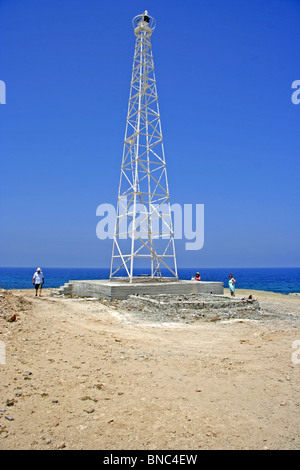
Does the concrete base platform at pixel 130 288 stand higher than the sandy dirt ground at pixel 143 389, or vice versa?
the concrete base platform at pixel 130 288

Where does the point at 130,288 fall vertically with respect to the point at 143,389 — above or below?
above

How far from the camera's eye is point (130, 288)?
1828cm

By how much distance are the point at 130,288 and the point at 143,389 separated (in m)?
12.7

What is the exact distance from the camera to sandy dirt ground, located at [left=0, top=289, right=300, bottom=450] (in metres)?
4.15

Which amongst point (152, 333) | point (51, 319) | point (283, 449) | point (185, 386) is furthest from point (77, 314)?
point (283, 449)

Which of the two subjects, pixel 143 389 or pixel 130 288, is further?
pixel 130 288

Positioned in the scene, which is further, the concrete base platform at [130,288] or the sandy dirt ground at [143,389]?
the concrete base platform at [130,288]

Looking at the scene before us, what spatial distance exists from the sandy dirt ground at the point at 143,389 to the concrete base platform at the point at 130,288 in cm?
812

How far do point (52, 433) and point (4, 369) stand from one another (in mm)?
2218

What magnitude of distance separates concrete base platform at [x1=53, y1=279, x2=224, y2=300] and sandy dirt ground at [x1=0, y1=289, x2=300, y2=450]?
812 cm

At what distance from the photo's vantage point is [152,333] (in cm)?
1015

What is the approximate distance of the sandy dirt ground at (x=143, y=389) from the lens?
4.15 metres

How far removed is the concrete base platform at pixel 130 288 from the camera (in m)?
17.9
